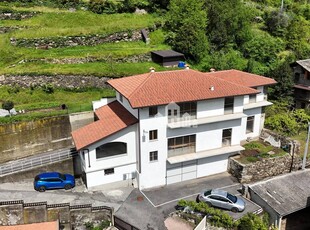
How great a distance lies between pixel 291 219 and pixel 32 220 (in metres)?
19.9

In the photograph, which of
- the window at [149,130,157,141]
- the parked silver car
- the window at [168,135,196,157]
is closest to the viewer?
the parked silver car

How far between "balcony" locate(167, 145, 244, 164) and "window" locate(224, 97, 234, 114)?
3304 millimetres

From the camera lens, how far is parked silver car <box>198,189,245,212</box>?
2566cm

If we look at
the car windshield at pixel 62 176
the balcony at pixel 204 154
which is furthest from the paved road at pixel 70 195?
the balcony at pixel 204 154

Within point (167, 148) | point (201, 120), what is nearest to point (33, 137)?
point (167, 148)

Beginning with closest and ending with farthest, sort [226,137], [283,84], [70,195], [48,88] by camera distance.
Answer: [70,195] < [226,137] < [48,88] < [283,84]

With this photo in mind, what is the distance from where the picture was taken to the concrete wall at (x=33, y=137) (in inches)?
1158

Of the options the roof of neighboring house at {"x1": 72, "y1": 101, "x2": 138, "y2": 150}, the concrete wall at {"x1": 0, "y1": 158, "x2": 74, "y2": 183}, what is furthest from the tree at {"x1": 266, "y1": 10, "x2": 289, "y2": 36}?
the concrete wall at {"x1": 0, "y1": 158, "x2": 74, "y2": 183}

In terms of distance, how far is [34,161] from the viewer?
28.9m

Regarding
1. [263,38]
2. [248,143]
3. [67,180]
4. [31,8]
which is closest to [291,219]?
[248,143]

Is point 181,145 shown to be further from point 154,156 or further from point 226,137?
point 226,137

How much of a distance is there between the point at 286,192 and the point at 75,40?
3245 centimetres

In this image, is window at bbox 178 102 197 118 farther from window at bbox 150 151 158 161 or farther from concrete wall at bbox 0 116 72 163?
concrete wall at bbox 0 116 72 163

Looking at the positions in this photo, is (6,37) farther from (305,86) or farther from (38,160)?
(305,86)
